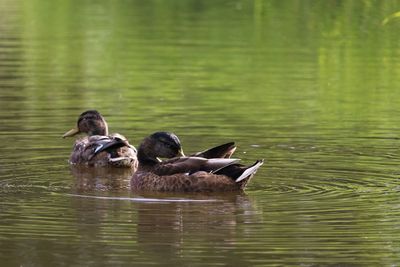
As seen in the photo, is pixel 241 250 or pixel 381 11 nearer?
pixel 241 250

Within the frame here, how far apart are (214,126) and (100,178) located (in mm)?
2522

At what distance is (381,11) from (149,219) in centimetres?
1987

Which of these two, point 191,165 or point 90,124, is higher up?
point 191,165

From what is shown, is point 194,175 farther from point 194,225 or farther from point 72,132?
point 72,132

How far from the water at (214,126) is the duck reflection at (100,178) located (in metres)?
0.04

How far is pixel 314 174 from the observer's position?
13211 mm

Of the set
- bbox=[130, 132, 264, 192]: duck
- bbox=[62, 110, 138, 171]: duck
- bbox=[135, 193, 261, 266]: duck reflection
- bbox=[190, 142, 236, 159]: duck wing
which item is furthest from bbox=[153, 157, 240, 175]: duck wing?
bbox=[62, 110, 138, 171]: duck

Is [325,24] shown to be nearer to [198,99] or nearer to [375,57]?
[375,57]

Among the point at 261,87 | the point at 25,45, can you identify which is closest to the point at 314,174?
the point at 261,87

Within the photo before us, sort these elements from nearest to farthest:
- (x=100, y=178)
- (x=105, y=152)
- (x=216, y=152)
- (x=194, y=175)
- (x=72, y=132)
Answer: (x=194, y=175), (x=216, y=152), (x=100, y=178), (x=105, y=152), (x=72, y=132)

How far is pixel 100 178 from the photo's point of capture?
14.0 m

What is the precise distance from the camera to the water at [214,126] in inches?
406

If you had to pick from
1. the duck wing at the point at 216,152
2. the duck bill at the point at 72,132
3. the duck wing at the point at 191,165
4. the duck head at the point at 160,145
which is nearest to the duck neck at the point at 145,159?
the duck head at the point at 160,145

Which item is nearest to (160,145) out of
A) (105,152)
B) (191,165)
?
(191,165)
